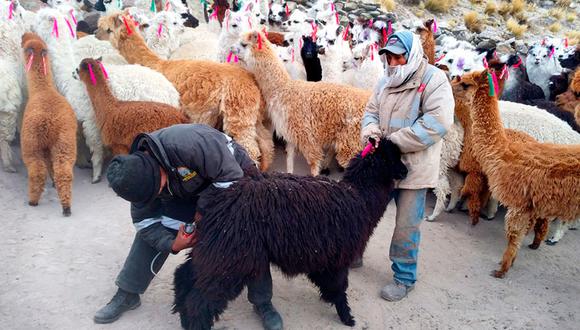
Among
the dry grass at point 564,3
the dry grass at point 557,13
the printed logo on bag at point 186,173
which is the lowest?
the printed logo on bag at point 186,173

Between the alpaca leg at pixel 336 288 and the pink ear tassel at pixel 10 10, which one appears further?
the pink ear tassel at pixel 10 10

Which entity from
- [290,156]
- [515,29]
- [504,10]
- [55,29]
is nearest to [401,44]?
[290,156]

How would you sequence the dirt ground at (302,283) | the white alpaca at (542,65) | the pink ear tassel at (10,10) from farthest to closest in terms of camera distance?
the white alpaca at (542,65)
the pink ear tassel at (10,10)
the dirt ground at (302,283)

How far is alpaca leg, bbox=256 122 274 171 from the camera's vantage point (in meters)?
5.50

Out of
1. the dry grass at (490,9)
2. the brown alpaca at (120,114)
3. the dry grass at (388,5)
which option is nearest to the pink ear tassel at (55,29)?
the brown alpaca at (120,114)

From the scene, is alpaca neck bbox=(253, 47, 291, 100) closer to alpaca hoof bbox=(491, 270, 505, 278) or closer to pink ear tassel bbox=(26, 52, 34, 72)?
pink ear tassel bbox=(26, 52, 34, 72)

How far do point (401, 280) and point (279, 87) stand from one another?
2623 millimetres

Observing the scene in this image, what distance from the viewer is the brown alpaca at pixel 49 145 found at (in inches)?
174

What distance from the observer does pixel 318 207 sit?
→ 2768 mm

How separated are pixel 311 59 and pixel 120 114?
265 cm

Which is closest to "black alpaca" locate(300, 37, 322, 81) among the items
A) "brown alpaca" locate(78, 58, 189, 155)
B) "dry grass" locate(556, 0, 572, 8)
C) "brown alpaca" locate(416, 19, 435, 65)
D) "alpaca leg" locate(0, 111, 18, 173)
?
"brown alpaca" locate(416, 19, 435, 65)

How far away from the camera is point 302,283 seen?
362 cm

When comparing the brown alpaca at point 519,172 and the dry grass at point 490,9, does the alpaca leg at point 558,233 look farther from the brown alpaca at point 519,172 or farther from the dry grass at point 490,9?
the dry grass at point 490,9

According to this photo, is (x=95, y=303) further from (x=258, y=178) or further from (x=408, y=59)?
(x=408, y=59)
